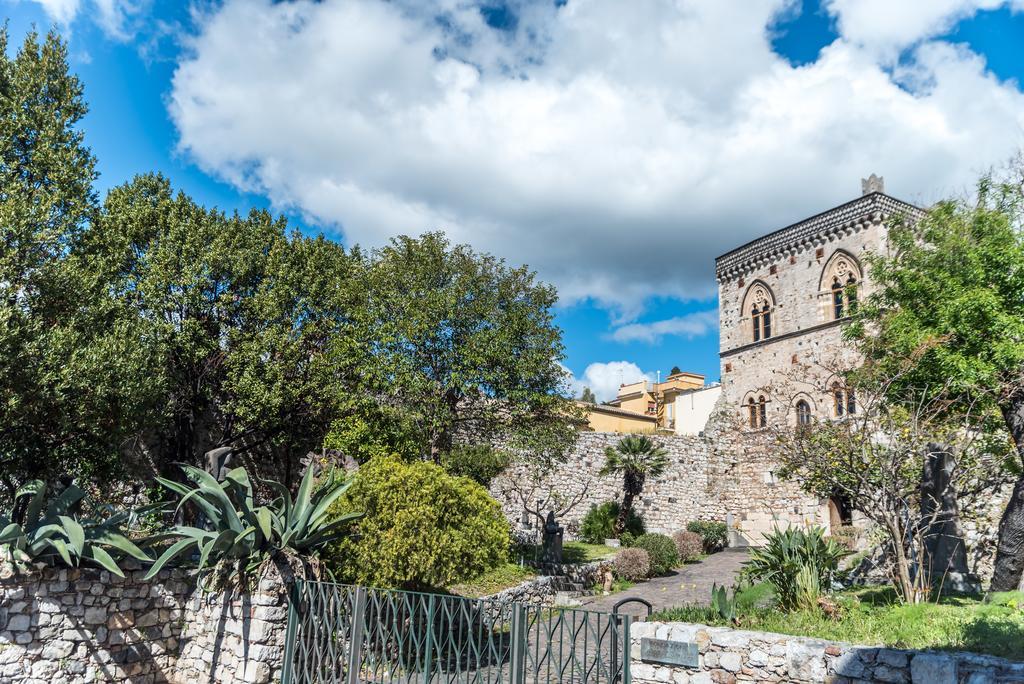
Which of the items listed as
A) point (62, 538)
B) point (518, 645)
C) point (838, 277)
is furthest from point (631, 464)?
point (62, 538)

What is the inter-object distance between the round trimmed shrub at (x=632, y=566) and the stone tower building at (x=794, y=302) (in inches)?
362

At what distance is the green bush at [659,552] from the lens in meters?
20.0

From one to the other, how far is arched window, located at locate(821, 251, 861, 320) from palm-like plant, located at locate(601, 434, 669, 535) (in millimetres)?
9236

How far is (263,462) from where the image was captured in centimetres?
1961

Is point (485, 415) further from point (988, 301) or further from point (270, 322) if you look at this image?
point (988, 301)

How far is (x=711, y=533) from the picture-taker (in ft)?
83.8

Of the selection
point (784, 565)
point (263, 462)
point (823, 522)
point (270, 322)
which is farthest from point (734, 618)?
point (823, 522)

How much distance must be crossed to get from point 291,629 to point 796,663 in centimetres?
574

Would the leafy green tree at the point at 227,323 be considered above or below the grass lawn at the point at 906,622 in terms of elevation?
above

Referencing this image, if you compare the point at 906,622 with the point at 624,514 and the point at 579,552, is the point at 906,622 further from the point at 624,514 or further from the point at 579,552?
the point at 624,514

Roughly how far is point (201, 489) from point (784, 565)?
7672 mm

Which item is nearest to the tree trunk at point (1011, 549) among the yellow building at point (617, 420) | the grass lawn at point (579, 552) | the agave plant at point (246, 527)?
the agave plant at point (246, 527)

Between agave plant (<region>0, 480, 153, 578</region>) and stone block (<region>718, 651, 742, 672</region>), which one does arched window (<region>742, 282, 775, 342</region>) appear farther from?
agave plant (<region>0, 480, 153, 578</region>)

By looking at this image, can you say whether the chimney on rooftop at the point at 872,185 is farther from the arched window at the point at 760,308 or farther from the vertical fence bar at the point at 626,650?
the vertical fence bar at the point at 626,650
